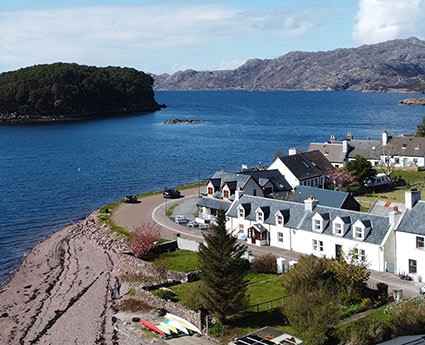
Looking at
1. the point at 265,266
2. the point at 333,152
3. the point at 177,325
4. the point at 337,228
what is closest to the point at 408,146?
the point at 333,152

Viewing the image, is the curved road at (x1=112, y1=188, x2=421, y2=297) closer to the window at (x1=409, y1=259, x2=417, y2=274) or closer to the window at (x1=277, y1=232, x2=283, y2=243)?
the window at (x1=277, y1=232, x2=283, y2=243)

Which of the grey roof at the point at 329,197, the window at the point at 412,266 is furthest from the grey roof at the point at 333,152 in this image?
the window at the point at 412,266

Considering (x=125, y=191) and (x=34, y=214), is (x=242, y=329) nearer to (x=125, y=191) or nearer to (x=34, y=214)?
(x=34, y=214)

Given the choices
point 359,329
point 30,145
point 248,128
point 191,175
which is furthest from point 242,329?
point 248,128

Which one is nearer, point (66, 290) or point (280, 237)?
point (66, 290)

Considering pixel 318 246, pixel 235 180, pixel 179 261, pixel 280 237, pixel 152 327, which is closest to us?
pixel 152 327

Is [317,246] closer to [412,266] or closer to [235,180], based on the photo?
[412,266]
